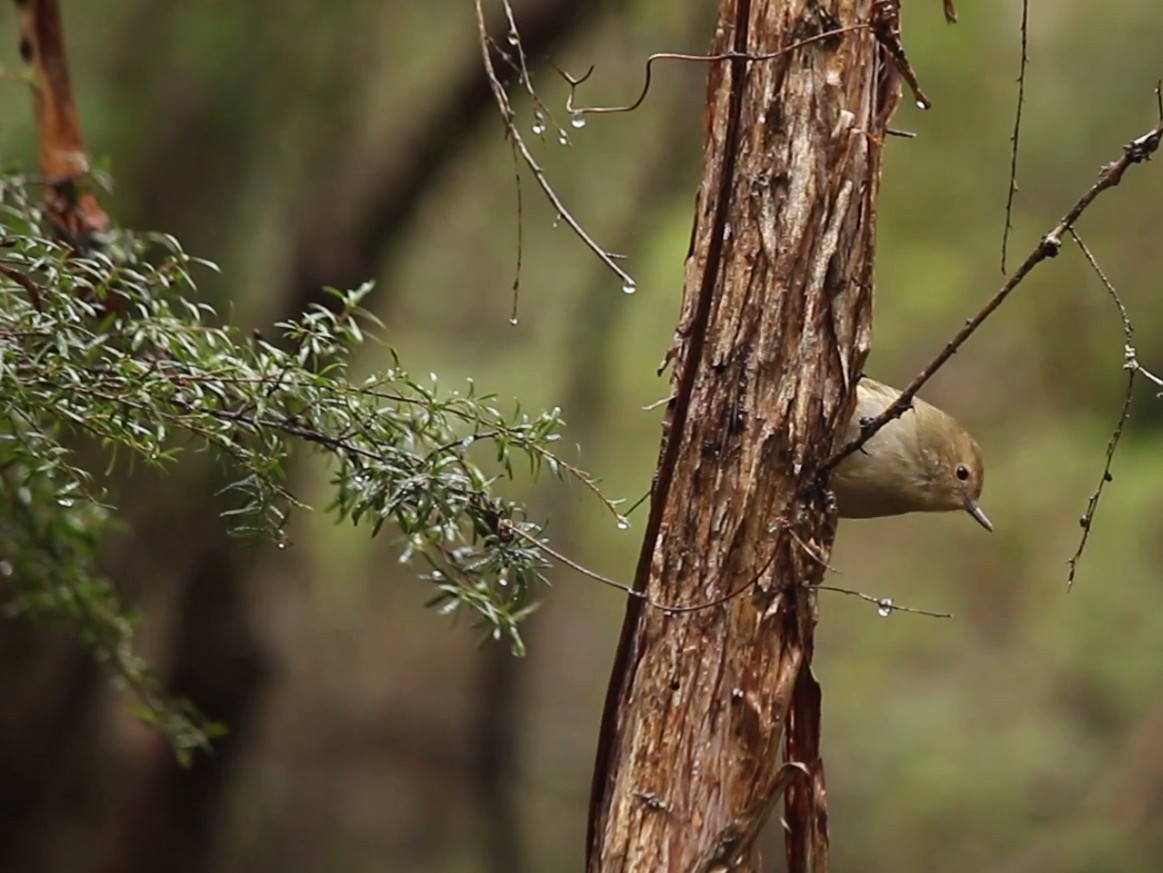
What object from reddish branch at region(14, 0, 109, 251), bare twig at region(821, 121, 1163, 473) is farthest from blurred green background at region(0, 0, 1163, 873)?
bare twig at region(821, 121, 1163, 473)

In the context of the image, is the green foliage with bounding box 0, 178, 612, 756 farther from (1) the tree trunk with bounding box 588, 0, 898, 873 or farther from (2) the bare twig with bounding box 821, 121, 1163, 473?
(2) the bare twig with bounding box 821, 121, 1163, 473

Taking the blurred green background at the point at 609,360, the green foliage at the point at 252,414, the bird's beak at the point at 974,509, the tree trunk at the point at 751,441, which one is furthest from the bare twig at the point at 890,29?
the blurred green background at the point at 609,360

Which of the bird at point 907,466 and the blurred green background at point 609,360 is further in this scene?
the blurred green background at point 609,360

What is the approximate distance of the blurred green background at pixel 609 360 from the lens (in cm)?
483

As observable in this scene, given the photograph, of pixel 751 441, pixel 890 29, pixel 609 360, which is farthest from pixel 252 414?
pixel 609 360

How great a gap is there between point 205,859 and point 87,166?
329cm

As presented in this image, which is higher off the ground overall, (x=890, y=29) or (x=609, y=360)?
(x=609, y=360)

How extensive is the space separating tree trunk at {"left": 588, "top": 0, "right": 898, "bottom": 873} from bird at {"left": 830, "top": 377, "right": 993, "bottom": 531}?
456mm

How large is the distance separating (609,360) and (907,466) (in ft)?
10.4

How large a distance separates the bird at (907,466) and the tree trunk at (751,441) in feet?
1.50

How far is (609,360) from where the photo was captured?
5.52 meters

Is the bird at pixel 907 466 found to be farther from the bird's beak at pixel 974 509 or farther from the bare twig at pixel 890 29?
the bare twig at pixel 890 29

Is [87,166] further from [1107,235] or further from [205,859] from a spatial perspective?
[1107,235]

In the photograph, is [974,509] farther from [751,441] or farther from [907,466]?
[751,441]
